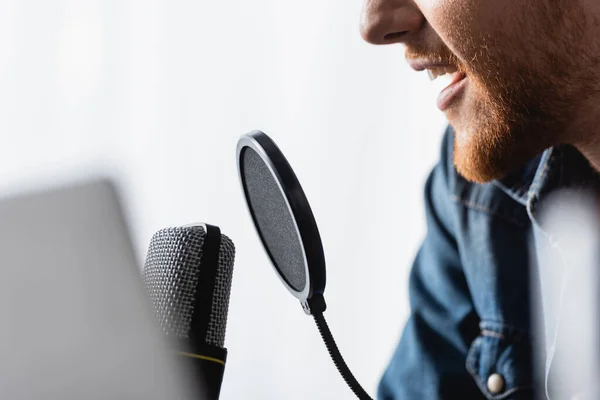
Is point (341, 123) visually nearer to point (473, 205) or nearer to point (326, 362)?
point (326, 362)

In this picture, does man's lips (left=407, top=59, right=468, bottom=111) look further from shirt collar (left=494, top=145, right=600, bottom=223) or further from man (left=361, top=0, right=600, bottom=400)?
shirt collar (left=494, top=145, right=600, bottom=223)

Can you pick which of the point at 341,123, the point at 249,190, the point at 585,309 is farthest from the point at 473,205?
the point at 341,123

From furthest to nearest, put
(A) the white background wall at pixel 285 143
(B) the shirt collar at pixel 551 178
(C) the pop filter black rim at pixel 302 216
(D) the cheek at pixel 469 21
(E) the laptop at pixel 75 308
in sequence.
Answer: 1. (A) the white background wall at pixel 285 143
2. (B) the shirt collar at pixel 551 178
3. (D) the cheek at pixel 469 21
4. (C) the pop filter black rim at pixel 302 216
5. (E) the laptop at pixel 75 308

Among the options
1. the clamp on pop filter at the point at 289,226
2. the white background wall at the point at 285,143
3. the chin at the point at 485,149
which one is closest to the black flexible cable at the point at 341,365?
the clamp on pop filter at the point at 289,226

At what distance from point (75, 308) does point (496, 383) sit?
0.68 metres

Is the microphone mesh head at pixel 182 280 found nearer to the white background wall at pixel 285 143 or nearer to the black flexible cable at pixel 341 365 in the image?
the black flexible cable at pixel 341 365

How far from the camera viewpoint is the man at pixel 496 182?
0.76 m

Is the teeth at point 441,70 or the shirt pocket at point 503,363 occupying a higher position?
the teeth at point 441,70

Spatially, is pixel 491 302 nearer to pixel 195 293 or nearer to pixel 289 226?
pixel 289 226

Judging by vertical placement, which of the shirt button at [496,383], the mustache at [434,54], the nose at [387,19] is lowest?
the shirt button at [496,383]

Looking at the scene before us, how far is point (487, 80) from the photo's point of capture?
2.57ft

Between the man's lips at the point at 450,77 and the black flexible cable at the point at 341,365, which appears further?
the man's lips at the point at 450,77

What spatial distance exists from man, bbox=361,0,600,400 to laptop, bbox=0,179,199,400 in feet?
1.62

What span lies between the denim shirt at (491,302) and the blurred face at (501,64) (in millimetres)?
103
